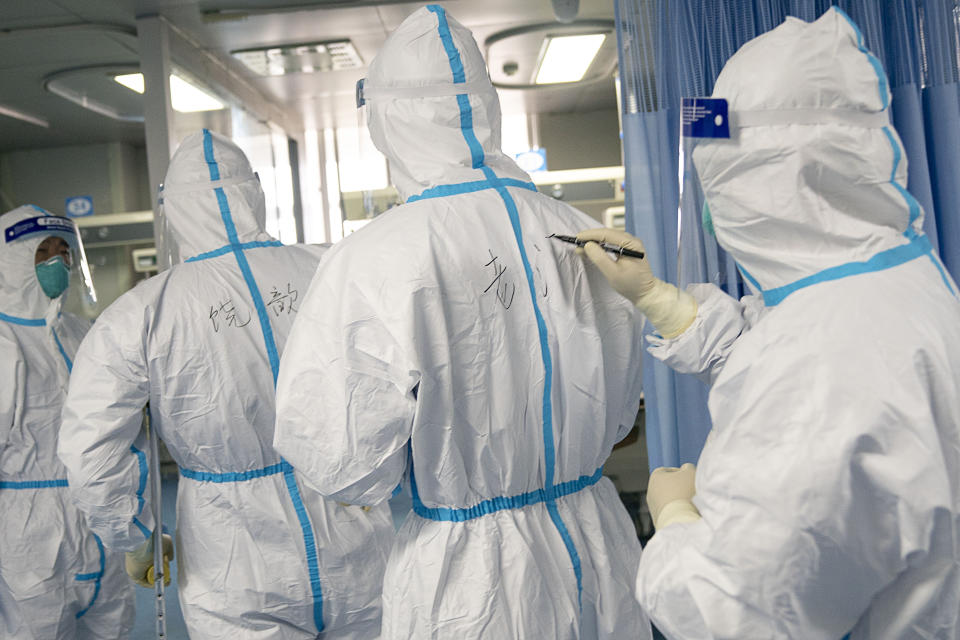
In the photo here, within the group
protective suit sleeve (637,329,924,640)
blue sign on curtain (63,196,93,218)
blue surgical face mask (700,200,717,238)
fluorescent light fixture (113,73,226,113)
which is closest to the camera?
protective suit sleeve (637,329,924,640)

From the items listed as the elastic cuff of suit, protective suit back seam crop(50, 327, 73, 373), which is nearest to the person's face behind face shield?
protective suit back seam crop(50, 327, 73, 373)

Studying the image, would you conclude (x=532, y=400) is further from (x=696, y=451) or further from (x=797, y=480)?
(x=696, y=451)

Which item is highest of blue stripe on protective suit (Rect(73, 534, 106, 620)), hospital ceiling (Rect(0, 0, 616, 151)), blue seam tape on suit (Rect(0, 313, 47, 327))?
hospital ceiling (Rect(0, 0, 616, 151))

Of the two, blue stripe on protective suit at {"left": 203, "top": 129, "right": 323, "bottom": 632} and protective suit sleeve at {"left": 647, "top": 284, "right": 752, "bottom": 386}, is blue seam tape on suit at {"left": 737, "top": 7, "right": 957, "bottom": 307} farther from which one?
blue stripe on protective suit at {"left": 203, "top": 129, "right": 323, "bottom": 632}

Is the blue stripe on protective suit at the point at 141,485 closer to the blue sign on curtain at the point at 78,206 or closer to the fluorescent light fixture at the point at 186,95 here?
the fluorescent light fixture at the point at 186,95

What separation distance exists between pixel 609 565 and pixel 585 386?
30 cm

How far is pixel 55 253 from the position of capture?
2668mm

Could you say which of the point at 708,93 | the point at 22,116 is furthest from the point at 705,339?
the point at 22,116

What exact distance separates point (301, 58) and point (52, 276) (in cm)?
238

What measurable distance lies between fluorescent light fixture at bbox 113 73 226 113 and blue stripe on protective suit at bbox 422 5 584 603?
3020 mm

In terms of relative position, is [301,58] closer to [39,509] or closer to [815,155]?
[39,509]

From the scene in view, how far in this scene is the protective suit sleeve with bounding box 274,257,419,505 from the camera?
1.23 m

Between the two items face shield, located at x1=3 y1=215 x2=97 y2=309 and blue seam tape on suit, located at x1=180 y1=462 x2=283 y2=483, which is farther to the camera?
face shield, located at x1=3 y1=215 x2=97 y2=309

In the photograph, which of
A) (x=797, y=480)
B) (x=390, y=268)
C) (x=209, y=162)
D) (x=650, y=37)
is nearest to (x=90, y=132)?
(x=209, y=162)
